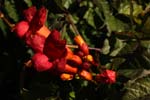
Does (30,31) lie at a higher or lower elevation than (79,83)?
higher

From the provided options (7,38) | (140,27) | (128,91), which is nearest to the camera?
(128,91)

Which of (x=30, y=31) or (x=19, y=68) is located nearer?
(x=30, y=31)

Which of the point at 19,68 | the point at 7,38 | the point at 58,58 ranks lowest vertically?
the point at 19,68

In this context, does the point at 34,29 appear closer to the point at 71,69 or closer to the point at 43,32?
the point at 43,32

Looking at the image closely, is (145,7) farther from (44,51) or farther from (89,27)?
(44,51)

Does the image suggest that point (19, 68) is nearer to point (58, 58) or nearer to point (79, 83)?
point (79, 83)

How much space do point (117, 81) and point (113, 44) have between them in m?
0.18

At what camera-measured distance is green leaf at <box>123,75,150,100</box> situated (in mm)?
1621

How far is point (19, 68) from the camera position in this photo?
2225mm

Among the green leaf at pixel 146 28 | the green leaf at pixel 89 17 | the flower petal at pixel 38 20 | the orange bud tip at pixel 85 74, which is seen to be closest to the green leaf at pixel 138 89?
the orange bud tip at pixel 85 74

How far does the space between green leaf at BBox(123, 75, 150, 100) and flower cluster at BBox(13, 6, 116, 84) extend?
76 mm

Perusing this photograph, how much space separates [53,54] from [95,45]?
43 centimetres

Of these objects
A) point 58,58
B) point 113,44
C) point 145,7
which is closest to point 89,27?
point 113,44

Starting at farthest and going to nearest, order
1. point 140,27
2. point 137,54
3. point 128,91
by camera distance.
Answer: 1. point 140,27
2. point 137,54
3. point 128,91
